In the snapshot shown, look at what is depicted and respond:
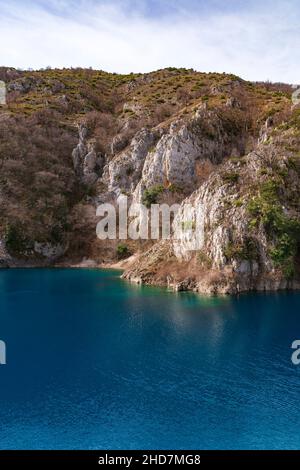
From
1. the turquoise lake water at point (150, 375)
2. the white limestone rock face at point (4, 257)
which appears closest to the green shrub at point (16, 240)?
the white limestone rock face at point (4, 257)

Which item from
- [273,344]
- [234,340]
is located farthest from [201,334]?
[273,344]

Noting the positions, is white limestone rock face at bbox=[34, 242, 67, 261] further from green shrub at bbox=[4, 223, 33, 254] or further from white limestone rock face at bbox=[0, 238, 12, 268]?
white limestone rock face at bbox=[0, 238, 12, 268]

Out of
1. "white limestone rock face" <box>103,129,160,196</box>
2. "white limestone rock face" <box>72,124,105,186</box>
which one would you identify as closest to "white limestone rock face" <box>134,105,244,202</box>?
"white limestone rock face" <box>103,129,160,196</box>

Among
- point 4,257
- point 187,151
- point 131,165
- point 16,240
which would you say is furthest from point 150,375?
point 131,165

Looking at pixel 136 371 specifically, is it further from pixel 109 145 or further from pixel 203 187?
pixel 109 145

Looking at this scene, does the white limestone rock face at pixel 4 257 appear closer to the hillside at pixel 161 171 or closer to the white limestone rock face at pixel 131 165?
the hillside at pixel 161 171

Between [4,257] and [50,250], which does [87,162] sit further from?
[4,257]
